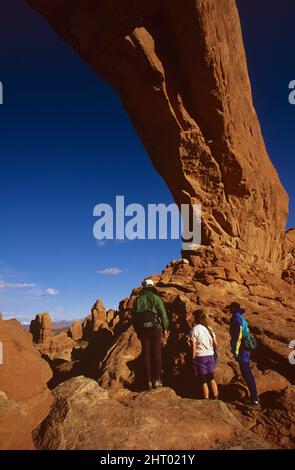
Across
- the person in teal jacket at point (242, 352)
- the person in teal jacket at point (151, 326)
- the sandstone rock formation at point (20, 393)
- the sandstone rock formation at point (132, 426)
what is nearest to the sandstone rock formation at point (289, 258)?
the person in teal jacket at point (242, 352)

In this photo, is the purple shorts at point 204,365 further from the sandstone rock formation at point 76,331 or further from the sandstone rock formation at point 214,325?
the sandstone rock formation at point 76,331

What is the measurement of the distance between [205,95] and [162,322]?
1199 centimetres

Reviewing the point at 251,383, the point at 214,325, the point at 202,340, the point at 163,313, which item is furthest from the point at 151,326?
the point at 214,325

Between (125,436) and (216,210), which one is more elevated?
(216,210)

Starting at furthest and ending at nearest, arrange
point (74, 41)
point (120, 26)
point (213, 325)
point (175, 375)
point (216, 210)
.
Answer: point (216, 210) → point (74, 41) → point (120, 26) → point (213, 325) → point (175, 375)

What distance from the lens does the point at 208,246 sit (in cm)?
1485

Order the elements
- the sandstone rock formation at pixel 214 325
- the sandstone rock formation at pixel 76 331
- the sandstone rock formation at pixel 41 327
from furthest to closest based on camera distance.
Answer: the sandstone rock formation at pixel 76 331 < the sandstone rock formation at pixel 41 327 < the sandstone rock formation at pixel 214 325

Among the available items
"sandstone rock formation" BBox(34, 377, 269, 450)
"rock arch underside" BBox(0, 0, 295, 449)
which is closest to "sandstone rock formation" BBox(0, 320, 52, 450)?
"sandstone rock formation" BBox(34, 377, 269, 450)

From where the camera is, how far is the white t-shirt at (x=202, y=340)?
6355 millimetres

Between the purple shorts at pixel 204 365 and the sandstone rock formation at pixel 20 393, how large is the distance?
10.0ft

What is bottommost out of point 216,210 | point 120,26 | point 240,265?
point 240,265

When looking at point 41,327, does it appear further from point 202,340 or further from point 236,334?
point 236,334
